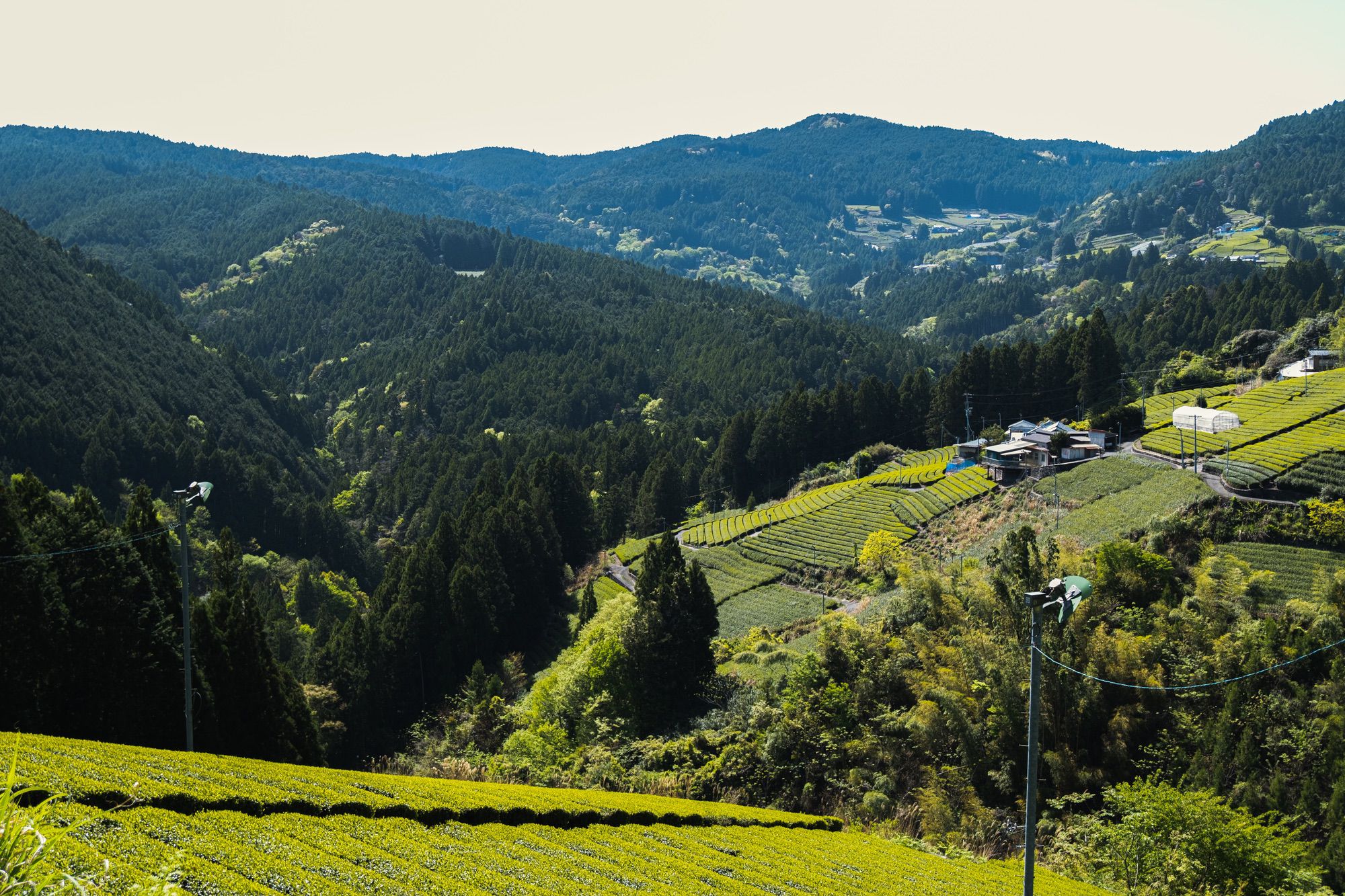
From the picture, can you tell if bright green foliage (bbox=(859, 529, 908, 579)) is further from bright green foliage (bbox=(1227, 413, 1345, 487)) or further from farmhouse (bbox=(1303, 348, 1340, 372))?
farmhouse (bbox=(1303, 348, 1340, 372))

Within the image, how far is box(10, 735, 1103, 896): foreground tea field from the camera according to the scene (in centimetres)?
1434

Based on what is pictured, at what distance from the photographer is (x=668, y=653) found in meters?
49.9

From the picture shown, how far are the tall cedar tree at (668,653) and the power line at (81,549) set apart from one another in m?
23.9

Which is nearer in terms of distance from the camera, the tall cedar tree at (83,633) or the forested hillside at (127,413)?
the tall cedar tree at (83,633)

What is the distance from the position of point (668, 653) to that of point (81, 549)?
27610mm

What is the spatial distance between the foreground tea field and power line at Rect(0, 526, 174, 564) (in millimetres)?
12215

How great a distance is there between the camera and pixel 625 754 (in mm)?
41969

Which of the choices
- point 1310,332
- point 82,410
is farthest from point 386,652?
point 1310,332

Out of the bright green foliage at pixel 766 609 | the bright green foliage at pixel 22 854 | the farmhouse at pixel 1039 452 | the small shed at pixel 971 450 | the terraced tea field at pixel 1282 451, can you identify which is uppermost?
the bright green foliage at pixel 22 854

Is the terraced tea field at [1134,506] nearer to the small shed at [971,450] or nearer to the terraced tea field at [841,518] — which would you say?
the terraced tea field at [841,518]

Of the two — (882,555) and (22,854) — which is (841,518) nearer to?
(882,555)

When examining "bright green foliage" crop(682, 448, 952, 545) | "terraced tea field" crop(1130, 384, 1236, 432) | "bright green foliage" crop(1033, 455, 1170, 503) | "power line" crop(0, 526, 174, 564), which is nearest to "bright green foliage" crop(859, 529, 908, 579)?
"bright green foliage" crop(1033, 455, 1170, 503)

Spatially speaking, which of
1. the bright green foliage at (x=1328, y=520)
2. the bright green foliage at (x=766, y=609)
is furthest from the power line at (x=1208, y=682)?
the bright green foliage at (x=766, y=609)

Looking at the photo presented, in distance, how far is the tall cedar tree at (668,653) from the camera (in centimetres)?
4972
